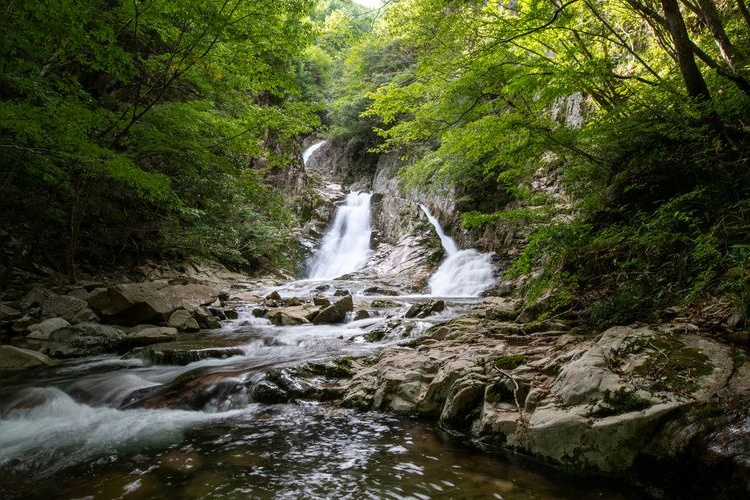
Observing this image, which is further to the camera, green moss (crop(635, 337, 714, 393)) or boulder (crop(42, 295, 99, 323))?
boulder (crop(42, 295, 99, 323))

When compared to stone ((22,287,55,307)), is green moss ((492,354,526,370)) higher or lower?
lower

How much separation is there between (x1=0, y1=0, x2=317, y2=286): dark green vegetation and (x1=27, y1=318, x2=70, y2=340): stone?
2.47 metres

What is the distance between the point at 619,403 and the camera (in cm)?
288

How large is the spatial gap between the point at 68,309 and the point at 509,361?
927 centimetres

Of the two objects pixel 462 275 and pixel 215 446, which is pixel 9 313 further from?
pixel 462 275

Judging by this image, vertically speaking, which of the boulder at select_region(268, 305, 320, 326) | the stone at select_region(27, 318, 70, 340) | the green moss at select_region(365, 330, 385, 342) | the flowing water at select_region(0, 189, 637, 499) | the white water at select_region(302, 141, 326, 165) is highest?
the white water at select_region(302, 141, 326, 165)

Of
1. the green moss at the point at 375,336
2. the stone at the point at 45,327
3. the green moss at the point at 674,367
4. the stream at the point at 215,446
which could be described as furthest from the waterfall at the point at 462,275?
the stone at the point at 45,327

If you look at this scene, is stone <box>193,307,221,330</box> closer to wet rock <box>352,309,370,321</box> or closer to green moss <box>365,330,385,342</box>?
wet rock <box>352,309,370,321</box>

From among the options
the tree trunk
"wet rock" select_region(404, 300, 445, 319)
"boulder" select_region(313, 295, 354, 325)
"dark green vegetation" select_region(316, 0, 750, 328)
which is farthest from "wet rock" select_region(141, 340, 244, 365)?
the tree trunk

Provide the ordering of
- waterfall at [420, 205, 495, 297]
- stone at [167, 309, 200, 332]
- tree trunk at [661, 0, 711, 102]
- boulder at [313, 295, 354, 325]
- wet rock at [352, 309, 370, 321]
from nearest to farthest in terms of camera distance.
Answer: tree trunk at [661, 0, 711, 102] < stone at [167, 309, 200, 332] < boulder at [313, 295, 354, 325] < wet rock at [352, 309, 370, 321] < waterfall at [420, 205, 495, 297]

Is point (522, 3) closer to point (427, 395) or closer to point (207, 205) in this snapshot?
point (427, 395)

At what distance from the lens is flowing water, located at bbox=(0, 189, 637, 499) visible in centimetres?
282

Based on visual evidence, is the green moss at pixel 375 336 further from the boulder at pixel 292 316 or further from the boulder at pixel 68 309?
the boulder at pixel 68 309

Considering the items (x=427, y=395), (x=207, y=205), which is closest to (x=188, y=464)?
(x=427, y=395)
